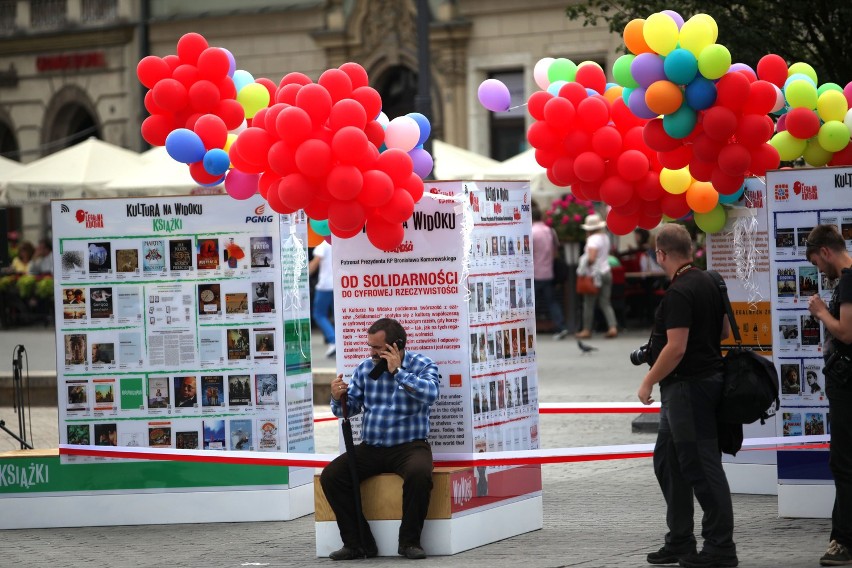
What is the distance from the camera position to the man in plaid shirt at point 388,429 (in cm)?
829

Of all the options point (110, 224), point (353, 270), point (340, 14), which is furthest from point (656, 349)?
point (340, 14)

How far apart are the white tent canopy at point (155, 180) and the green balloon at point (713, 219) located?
13742 millimetres

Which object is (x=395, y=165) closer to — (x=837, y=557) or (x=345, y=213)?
(x=345, y=213)

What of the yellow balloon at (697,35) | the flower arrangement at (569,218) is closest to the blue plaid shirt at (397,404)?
the yellow balloon at (697,35)

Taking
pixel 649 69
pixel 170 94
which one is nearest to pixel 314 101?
pixel 170 94

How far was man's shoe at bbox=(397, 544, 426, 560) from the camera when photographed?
827 centimetres

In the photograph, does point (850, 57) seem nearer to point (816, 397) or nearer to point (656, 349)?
point (816, 397)

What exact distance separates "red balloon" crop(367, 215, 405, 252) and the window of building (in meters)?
22.9

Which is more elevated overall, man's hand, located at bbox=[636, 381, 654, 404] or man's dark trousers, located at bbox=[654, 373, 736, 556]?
man's hand, located at bbox=[636, 381, 654, 404]

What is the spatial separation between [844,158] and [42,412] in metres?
9.62

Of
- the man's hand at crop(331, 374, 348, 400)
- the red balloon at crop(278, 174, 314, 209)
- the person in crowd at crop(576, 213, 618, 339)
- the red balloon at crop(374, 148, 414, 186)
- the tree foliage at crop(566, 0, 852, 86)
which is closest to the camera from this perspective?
the red balloon at crop(278, 174, 314, 209)

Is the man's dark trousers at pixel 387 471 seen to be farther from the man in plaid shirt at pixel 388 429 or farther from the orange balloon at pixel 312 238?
the orange balloon at pixel 312 238

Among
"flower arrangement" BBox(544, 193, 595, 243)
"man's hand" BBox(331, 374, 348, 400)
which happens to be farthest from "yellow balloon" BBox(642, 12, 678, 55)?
"flower arrangement" BBox(544, 193, 595, 243)

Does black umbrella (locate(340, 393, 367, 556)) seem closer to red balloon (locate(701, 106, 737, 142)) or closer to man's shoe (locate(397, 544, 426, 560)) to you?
man's shoe (locate(397, 544, 426, 560))
